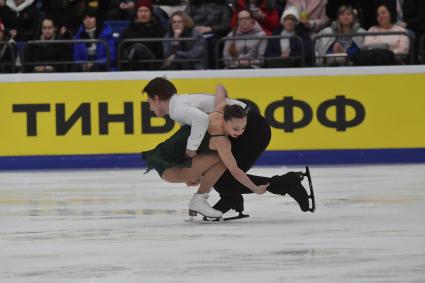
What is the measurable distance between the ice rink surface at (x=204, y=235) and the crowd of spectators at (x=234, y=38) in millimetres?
2747

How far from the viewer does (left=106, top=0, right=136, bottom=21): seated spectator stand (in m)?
17.0

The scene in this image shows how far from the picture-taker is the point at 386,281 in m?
6.12

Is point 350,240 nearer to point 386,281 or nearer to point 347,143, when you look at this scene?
point 386,281

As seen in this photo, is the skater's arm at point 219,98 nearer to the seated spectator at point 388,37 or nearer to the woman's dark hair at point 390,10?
the seated spectator at point 388,37

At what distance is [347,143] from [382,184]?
3.12m

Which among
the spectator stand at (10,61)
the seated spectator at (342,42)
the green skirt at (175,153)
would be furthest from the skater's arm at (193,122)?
the spectator stand at (10,61)

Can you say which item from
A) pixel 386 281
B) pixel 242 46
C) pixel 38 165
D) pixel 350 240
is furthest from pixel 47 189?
pixel 386 281

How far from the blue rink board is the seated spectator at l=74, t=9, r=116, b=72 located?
1.13 m

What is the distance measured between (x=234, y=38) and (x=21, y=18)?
323 centimetres

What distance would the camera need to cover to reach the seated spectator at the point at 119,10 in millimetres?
17031

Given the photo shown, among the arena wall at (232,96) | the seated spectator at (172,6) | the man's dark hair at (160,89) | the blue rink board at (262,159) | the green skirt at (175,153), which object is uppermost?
the seated spectator at (172,6)

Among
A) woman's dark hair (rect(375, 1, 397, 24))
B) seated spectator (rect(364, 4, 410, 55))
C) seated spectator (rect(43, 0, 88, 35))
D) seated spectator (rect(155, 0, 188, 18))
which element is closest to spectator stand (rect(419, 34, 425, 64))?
seated spectator (rect(364, 4, 410, 55))

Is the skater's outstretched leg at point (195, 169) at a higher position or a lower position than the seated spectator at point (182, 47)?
lower

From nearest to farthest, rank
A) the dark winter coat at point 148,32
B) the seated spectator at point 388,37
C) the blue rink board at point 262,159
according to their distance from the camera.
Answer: the blue rink board at point 262,159, the seated spectator at point 388,37, the dark winter coat at point 148,32
